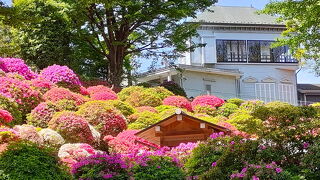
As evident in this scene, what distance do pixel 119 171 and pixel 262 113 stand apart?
329 cm

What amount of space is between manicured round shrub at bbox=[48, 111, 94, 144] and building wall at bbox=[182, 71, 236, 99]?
1836cm

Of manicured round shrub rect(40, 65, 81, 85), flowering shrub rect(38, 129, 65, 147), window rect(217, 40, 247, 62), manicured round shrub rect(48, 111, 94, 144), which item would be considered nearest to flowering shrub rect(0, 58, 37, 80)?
manicured round shrub rect(40, 65, 81, 85)

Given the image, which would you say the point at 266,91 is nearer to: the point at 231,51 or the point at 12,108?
the point at 231,51

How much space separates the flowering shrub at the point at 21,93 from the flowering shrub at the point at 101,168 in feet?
22.7

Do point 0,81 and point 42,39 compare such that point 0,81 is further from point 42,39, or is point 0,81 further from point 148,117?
point 42,39

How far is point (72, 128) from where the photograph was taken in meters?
13.7

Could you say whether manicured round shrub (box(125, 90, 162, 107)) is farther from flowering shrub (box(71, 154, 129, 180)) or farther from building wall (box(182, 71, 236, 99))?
building wall (box(182, 71, 236, 99))

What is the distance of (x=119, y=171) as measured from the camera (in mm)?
9211

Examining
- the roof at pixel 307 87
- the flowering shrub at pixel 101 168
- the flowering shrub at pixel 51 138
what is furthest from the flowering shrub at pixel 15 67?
the roof at pixel 307 87

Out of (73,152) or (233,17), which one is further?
(233,17)

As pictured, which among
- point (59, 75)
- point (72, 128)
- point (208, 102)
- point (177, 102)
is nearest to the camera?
point (72, 128)

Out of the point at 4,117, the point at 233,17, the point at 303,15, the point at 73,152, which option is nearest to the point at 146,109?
the point at 4,117

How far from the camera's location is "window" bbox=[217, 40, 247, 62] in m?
35.1

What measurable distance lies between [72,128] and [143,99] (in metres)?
6.81
